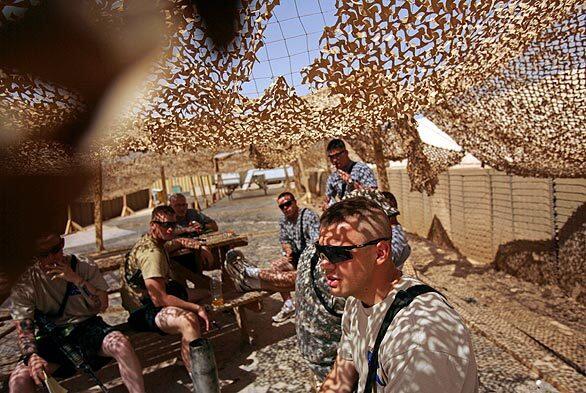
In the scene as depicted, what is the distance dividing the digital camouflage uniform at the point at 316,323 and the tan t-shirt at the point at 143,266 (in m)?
1.81

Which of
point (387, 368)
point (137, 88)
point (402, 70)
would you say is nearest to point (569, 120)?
point (402, 70)

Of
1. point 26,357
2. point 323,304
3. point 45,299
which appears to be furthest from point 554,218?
point 26,357

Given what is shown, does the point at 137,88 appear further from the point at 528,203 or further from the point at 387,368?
the point at 528,203

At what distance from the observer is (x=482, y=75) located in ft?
10.7

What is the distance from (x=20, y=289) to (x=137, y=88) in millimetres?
2122

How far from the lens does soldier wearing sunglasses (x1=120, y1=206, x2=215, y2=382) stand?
3527 millimetres

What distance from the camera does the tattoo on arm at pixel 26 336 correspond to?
3.04 metres

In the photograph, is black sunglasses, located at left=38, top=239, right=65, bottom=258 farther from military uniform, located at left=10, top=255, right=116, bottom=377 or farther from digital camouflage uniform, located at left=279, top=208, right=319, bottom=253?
digital camouflage uniform, located at left=279, top=208, right=319, bottom=253

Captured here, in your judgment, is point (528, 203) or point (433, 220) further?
point (433, 220)

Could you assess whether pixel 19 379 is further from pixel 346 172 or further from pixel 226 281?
pixel 346 172

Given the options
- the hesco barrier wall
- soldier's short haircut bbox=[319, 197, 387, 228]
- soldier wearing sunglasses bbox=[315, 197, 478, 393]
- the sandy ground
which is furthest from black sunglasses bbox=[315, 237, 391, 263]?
the hesco barrier wall

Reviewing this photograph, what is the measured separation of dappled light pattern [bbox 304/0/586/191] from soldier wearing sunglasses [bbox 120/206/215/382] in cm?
214

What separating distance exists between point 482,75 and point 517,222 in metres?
4.44

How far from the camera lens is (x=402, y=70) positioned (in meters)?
2.55
